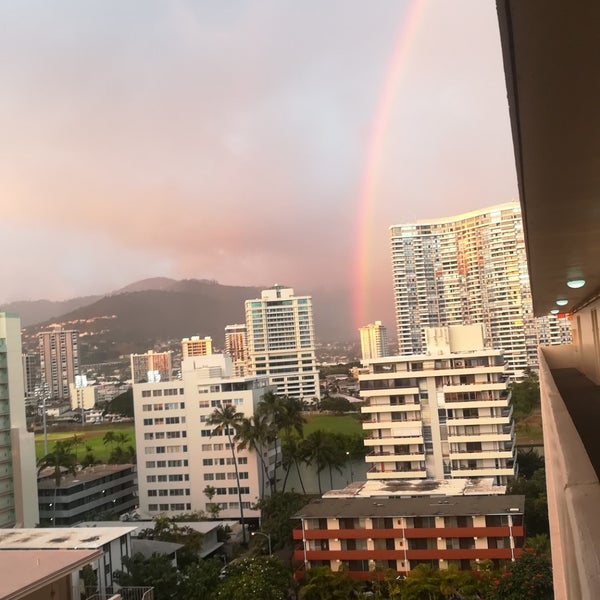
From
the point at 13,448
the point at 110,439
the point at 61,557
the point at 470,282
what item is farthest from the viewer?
the point at 470,282

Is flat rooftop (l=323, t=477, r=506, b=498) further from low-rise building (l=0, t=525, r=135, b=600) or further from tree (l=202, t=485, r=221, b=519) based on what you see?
tree (l=202, t=485, r=221, b=519)

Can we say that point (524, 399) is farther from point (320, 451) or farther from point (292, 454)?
point (292, 454)

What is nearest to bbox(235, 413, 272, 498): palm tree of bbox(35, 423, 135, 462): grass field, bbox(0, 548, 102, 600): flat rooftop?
bbox(35, 423, 135, 462): grass field

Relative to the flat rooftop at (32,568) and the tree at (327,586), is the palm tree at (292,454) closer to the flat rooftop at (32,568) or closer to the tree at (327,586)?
the tree at (327,586)

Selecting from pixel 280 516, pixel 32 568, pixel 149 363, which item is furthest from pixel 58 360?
pixel 32 568

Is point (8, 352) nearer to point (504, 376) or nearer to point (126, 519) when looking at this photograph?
point (126, 519)
